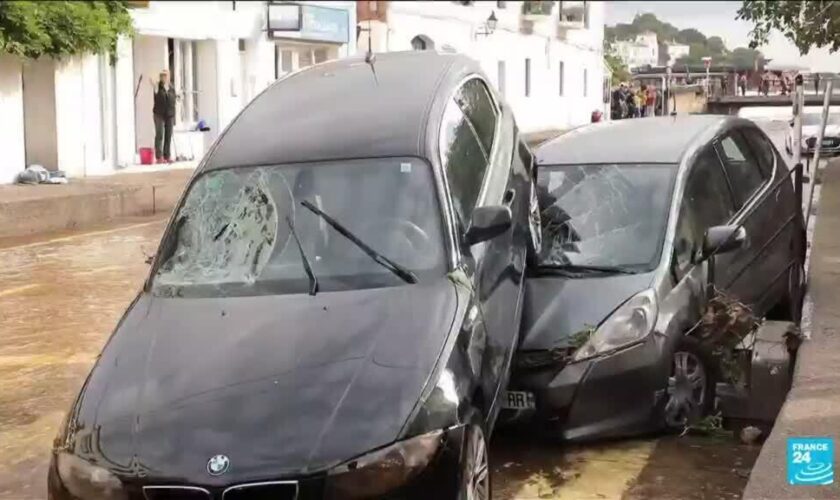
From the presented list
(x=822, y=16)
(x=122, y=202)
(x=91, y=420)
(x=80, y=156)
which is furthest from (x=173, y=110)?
(x=91, y=420)

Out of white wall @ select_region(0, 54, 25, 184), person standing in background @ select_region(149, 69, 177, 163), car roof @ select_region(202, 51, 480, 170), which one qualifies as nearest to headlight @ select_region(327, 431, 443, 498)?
car roof @ select_region(202, 51, 480, 170)

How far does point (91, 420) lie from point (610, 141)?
4221 millimetres

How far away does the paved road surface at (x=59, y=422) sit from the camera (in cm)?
518

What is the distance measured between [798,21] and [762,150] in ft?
8.47

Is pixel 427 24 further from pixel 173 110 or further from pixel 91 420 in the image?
pixel 91 420

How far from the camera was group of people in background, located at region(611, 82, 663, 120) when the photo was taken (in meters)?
13.7

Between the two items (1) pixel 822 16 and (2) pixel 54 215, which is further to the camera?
(2) pixel 54 215

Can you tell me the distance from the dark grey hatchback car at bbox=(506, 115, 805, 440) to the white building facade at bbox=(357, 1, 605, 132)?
12.5 metres

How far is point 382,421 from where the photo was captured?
3.87 meters

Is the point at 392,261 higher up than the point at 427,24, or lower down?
lower down

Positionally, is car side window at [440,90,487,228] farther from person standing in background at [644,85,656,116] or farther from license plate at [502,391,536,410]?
person standing in background at [644,85,656,116]

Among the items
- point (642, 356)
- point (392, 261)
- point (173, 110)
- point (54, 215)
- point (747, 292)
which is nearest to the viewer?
point (392, 261)

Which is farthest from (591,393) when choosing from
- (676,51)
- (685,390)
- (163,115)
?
(163,115)

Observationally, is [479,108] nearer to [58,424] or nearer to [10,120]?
[58,424]
